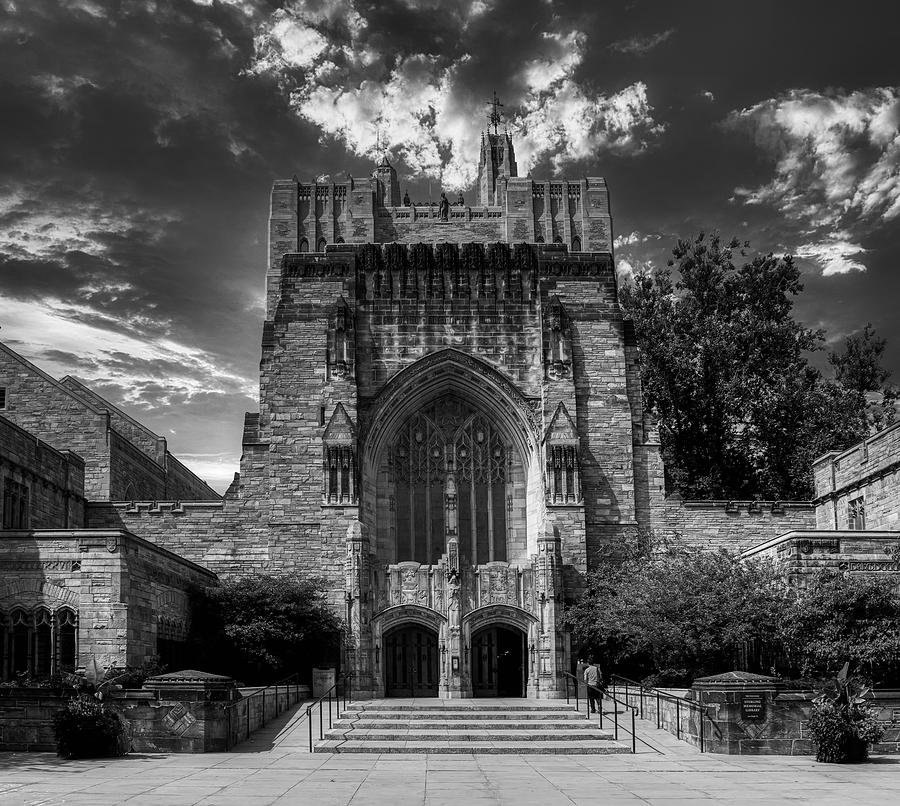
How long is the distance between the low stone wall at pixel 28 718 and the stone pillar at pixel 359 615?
1188cm

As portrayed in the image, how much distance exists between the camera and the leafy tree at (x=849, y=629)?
24.2m

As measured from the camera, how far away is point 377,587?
101 ft

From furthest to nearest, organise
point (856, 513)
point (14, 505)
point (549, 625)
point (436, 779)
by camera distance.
Answer: point (856, 513), point (549, 625), point (14, 505), point (436, 779)

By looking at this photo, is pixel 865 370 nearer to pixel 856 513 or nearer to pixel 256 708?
pixel 856 513

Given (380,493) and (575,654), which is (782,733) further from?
(380,493)

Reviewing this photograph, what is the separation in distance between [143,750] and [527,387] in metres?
17.5

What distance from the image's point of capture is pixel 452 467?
111 ft

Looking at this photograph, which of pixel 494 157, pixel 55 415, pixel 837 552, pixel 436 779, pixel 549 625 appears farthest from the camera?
pixel 494 157

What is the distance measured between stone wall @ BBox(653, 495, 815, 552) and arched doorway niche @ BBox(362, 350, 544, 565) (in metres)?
4.09

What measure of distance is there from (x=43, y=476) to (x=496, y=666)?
13.4 m

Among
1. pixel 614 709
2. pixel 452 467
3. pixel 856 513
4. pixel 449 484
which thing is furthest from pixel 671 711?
pixel 856 513

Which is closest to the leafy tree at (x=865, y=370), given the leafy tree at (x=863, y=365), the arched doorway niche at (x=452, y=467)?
the leafy tree at (x=863, y=365)

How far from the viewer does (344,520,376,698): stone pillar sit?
30031 mm

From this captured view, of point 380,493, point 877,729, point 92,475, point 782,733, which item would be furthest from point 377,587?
point 877,729
